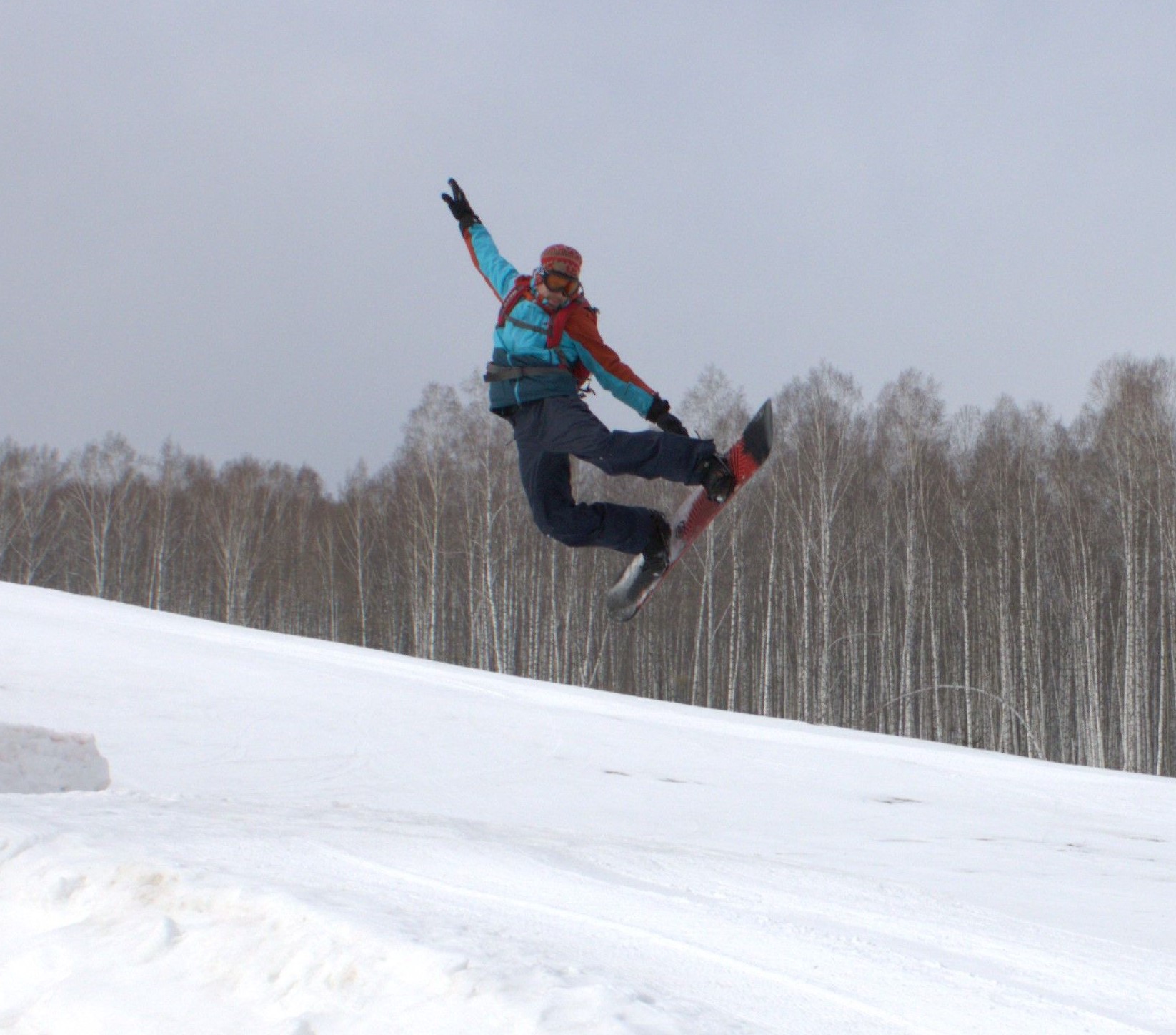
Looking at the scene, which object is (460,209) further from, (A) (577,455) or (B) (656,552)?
(B) (656,552)

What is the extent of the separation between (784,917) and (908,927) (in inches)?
13.0

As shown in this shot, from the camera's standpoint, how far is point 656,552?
5.09 metres

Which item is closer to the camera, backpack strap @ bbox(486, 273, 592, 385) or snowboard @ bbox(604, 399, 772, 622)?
backpack strap @ bbox(486, 273, 592, 385)

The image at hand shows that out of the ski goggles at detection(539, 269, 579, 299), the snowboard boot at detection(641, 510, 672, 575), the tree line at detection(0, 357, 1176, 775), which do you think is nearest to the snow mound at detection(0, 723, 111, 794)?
the snowboard boot at detection(641, 510, 672, 575)

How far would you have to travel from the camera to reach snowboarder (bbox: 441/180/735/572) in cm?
441

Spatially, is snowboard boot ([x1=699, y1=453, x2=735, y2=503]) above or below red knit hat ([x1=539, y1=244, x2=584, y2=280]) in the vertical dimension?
below

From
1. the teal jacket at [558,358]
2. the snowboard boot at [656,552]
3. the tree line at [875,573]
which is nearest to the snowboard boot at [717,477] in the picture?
the teal jacket at [558,358]

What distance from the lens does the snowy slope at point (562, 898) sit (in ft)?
6.27

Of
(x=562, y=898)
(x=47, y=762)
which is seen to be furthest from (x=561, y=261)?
(x=47, y=762)

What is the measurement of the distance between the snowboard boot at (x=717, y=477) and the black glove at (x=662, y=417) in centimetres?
21

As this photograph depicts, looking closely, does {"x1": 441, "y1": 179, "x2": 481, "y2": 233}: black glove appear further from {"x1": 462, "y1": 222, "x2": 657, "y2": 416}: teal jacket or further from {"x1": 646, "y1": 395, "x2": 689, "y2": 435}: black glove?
{"x1": 646, "y1": 395, "x2": 689, "y2": 435}: black glove

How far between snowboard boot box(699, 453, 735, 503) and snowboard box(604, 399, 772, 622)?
31 millimetres

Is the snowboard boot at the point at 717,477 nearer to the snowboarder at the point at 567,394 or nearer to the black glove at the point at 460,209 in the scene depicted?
the snowboarder at the point at 567,394

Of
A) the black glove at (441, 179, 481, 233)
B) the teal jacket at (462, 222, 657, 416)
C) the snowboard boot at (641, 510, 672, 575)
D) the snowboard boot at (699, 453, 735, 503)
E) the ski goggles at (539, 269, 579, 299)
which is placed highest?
the black glove at (441, 179, 481, 233)
